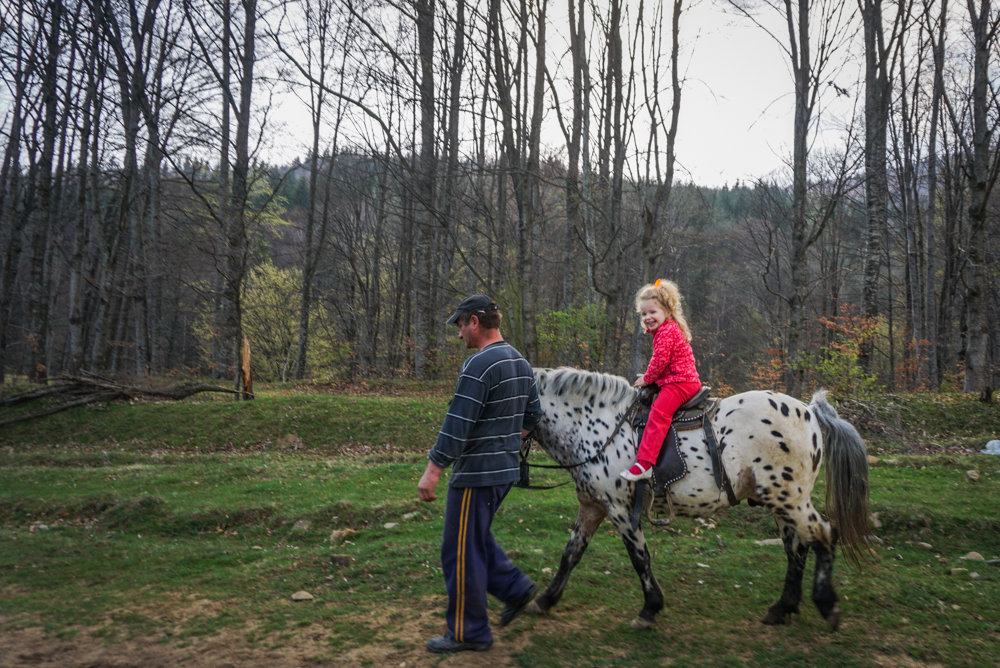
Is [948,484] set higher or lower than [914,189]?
lower

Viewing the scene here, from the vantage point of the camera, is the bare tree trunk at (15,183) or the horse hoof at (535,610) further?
the bare tree trunk at (15,183)

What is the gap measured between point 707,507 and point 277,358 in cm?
2691

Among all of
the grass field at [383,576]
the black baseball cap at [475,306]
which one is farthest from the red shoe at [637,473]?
the black baseball cap at [475,306]

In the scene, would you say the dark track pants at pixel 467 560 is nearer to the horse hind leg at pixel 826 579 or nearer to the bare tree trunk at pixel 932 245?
the horse hind leg at pixel 826 579

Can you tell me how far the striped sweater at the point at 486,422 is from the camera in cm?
370

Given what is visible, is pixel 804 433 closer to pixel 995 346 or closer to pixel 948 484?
pixel 948 484

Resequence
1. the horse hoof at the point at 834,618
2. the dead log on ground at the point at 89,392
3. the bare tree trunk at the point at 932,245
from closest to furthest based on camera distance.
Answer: the horse hoof at the point at 834,618
the dead log on ground at the point at 89,392
the bare tree trunk at the point at 932,245

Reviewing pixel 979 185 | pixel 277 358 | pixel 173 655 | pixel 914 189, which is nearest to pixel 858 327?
pixel 979 185

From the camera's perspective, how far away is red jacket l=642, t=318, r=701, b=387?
13.9 ft

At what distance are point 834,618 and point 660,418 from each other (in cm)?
180

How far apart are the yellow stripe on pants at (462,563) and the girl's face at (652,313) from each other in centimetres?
175

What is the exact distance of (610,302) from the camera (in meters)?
14.5

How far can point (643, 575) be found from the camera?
4.24m

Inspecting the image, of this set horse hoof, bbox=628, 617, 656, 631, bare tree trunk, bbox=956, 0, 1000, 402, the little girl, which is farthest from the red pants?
bare tree trunk, bbox=956, 0, 1000, 402
